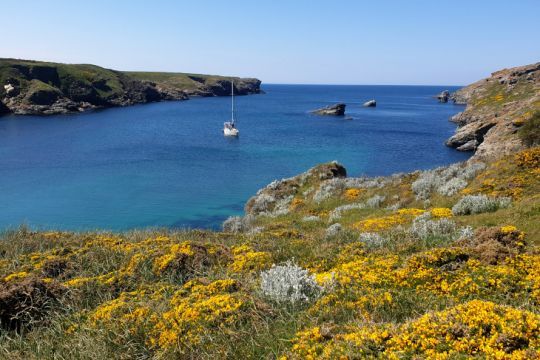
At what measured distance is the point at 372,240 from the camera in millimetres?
11688

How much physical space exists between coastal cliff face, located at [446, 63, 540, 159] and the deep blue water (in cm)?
449

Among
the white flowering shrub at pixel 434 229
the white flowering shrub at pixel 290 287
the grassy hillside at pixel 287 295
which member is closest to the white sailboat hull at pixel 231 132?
the grassy hillside at pixel 287 295

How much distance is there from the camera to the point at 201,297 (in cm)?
771

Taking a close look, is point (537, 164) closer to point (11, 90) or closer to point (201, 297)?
point (201, 297)

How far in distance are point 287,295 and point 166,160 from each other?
60.5m

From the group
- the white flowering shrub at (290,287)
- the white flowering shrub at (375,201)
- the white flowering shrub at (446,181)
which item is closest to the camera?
the white flowering shrub at (290,287)

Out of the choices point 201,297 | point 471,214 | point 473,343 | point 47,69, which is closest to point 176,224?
point 471,214

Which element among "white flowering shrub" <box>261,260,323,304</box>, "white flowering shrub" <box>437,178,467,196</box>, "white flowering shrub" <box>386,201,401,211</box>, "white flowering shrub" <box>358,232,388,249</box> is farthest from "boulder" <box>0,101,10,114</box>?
"white flowering shrub" <box>261,260,323,304</box>

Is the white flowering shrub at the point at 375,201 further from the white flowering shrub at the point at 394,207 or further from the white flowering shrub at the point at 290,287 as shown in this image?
the white flowering shrub at the point at 290,287

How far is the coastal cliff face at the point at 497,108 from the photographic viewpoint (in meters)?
50.0

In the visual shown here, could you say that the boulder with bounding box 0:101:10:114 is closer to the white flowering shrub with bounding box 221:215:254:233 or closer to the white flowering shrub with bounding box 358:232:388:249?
the white flowering shrub with bounding box 221:215:254:233

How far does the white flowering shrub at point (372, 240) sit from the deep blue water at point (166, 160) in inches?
958

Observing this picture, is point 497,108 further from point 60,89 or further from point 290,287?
point 60,89

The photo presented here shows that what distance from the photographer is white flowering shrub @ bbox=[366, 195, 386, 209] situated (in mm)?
22281
